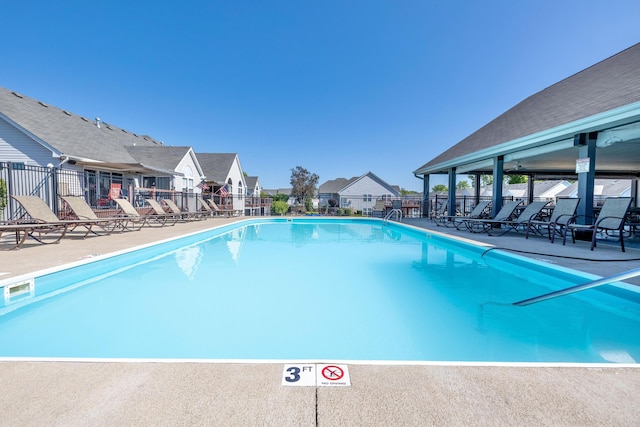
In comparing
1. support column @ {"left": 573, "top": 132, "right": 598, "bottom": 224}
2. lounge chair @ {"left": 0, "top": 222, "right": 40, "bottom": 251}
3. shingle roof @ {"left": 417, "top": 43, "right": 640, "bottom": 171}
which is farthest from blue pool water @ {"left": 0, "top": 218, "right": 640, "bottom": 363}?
shingle roof @ {"left": 417, "top": 43, "right": 640, "bottom": 171}

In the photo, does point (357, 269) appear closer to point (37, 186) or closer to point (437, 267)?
point (437, 267)

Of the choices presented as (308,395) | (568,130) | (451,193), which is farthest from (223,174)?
(308,395)

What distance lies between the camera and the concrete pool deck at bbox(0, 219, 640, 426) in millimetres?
1322

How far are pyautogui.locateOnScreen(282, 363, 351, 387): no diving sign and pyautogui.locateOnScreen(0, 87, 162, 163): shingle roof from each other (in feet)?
40.4

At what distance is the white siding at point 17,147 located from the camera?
10320mm

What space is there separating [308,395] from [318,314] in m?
1.95

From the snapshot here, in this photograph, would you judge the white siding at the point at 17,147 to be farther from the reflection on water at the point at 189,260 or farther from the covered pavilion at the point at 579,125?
the covered pavilion at the point at 579,125

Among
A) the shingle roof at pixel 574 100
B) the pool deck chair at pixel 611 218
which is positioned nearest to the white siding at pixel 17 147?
the shingle roof at pixel 574 100

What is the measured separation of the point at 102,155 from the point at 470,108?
861 inches

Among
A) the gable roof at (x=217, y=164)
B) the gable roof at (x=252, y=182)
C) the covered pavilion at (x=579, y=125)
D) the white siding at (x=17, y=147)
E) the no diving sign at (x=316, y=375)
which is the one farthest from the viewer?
the gable roof at (x=252, y=182)

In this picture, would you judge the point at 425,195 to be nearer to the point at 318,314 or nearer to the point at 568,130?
the point at 568,130

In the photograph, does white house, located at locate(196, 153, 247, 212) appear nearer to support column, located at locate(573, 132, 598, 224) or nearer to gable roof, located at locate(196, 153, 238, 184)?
gable roof, located at locate(196, 153, 238, 184)

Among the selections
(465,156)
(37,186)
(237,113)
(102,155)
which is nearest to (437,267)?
(465,156)

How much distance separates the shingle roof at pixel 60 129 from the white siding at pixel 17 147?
15.2 inches
